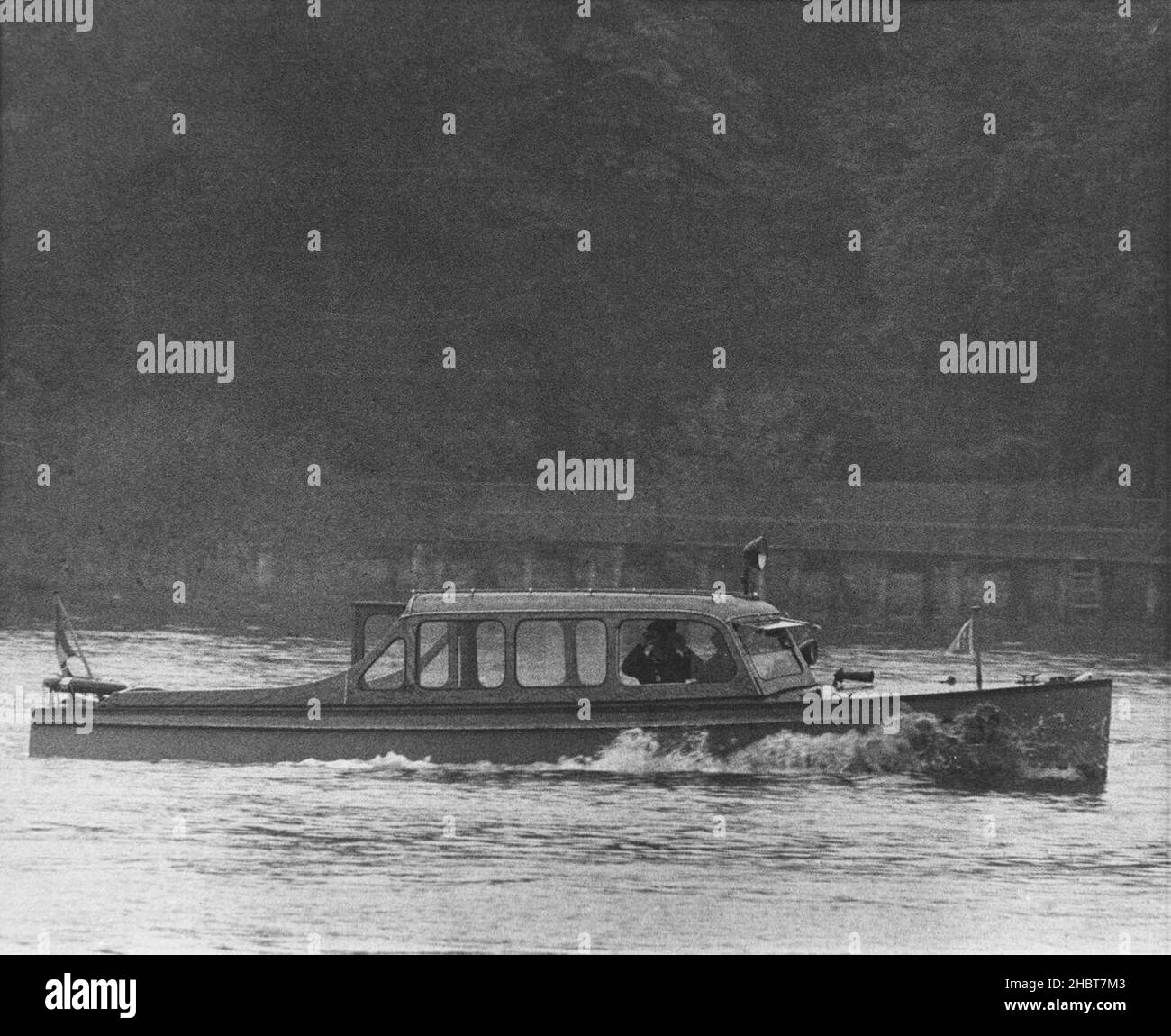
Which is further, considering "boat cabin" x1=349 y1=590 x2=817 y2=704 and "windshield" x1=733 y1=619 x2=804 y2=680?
"windshield" x1=733 y1=619 x2=804 y2=680

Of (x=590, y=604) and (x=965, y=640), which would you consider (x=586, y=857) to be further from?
(x=965, y=640)

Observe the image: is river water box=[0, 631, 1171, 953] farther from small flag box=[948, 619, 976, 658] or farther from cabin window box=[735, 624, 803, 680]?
small flag box=[948, 619, 976, 658]

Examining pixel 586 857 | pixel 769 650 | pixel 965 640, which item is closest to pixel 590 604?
pixel 769 650

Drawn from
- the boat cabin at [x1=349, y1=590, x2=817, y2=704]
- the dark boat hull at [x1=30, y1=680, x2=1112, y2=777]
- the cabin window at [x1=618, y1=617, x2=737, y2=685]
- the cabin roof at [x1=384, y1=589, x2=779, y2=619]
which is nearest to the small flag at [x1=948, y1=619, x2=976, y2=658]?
the dark boat hull at [x1=30, y1=680, x2=1112, y2=777]

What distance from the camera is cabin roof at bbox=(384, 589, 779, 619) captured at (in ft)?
104

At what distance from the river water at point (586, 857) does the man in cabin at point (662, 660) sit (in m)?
0.96

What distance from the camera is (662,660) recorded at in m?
31.9

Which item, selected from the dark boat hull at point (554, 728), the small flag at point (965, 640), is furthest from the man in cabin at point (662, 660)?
the small flag at point (965, 640)

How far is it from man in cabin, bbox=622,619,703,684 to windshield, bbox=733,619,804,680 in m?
0.78

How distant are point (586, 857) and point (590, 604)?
15.0 feet

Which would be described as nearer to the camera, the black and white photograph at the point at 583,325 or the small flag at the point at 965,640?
the small flag at the point at 965,640

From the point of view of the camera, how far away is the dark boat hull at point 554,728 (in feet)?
104

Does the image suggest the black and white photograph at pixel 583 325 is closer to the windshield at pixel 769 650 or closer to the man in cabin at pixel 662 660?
the windshield at pixel 769 650

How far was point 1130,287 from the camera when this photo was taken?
286 ft
